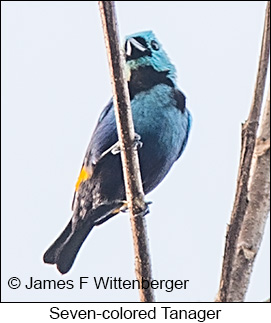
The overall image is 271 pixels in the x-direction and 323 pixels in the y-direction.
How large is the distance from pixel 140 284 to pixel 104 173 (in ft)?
4.01

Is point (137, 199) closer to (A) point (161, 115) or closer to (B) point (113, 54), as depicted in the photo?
(B) point (113, 54)

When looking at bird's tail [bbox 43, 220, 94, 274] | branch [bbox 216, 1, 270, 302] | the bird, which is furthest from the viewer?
bird's tail [bbox 43, 220, 94, 274]

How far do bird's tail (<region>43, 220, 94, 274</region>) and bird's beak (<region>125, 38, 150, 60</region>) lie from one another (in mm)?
906

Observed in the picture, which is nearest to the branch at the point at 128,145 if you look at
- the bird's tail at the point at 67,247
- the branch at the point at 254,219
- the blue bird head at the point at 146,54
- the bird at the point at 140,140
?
the branch at the point at 254,219

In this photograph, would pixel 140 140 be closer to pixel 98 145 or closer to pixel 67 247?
pixel 98 145

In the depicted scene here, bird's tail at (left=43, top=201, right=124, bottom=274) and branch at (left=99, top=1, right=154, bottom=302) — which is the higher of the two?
branch at (left=99, top=1, right=154, bottom=302)

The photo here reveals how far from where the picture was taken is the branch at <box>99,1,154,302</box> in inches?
63.9

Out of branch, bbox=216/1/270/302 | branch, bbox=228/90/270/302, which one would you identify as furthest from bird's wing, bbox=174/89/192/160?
branch, bbox=216/1/270/302

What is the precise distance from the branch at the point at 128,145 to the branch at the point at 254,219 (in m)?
0.33

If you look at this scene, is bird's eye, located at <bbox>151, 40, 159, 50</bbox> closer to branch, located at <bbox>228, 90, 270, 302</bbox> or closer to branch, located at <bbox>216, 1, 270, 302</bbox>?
branch, located at <bbox>228, 90, 270, 302</bbox>

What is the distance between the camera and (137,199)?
212 centimetres

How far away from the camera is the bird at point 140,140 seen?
3182 mm

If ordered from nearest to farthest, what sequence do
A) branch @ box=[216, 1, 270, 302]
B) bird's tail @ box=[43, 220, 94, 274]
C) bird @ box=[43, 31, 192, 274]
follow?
branch @ box=[216, 1, 270, 302], bird @ box=[43, 31, 192, 274], bird's tail @ box=[43, 220, 94, 274]

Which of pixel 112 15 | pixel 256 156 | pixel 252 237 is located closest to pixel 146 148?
pixel 256 156
